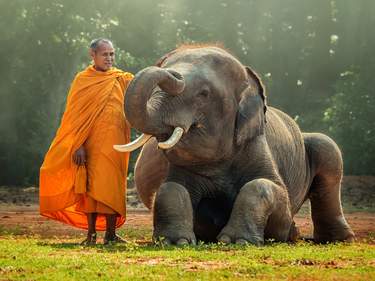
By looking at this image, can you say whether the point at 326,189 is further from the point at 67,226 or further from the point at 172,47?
the point at 172,47

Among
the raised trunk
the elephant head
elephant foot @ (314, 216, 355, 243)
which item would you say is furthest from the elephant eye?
elephant foot @ (314, 216, 355, 243)

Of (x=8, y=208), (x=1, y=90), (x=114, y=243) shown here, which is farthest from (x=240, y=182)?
(x=1, y=90)

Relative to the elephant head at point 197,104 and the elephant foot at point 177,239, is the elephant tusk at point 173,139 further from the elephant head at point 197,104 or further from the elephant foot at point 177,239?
the elephant foot at point 177,239

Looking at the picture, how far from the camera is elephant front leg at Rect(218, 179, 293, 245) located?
38.3 feet

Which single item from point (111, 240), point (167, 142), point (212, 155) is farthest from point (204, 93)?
point (111, 240)

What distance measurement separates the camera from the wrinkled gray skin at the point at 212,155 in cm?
1157

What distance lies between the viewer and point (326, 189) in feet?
47.7

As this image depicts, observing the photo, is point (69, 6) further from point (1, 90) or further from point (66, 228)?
point (66, 228)

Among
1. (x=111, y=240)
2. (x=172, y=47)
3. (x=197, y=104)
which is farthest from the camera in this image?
(x=172, y=47)

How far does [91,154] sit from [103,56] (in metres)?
1.16

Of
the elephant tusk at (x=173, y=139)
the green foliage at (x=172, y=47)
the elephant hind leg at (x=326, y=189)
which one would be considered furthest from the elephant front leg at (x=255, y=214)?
the green foliage at (x=172, y=47)

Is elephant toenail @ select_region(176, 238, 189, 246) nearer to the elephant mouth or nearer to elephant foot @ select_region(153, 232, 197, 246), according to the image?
elephant foot @ select_region(153, 232, 197, 246)

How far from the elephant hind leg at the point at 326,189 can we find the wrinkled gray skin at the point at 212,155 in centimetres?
60

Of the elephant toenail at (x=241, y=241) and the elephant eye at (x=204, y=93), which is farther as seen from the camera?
the elephant eye at (x=204, y=93)
